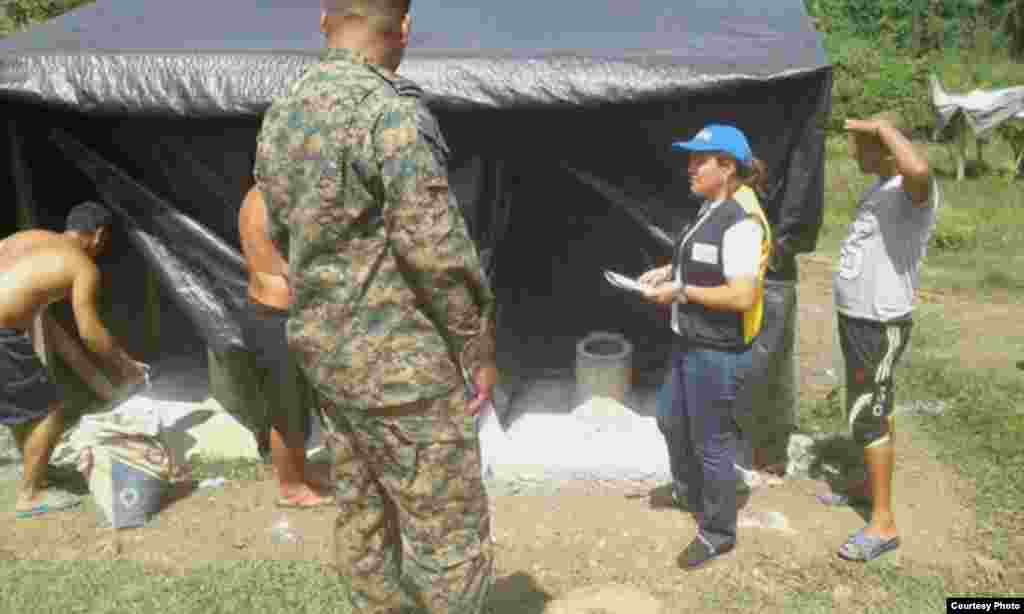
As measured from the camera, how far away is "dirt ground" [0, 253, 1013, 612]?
3.79 meters

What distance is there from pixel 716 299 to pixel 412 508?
4.50ft

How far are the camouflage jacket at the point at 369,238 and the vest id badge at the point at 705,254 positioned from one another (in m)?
1.19

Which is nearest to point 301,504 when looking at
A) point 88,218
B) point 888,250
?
point 88,218

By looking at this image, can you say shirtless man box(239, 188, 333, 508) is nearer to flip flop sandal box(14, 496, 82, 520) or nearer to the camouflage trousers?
flip flop sandal box(14, 496, 82, 520)

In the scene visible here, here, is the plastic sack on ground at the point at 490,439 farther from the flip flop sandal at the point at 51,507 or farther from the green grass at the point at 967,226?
the green grass at the point at 967,226

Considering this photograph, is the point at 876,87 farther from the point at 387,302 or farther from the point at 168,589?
the point at 387,302

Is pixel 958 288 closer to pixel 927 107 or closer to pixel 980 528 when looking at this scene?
pixel 980 528

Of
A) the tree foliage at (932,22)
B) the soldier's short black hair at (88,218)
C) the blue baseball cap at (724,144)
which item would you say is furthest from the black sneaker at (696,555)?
the tree foliage at (932,22)

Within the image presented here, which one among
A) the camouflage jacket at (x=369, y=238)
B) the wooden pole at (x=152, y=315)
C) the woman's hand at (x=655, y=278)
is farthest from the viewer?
the wooden pole at (x=152, y=315)

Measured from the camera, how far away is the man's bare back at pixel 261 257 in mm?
3918

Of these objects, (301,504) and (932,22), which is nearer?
(301,504)

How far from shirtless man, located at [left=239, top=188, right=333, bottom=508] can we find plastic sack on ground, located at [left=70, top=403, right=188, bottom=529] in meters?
0.51

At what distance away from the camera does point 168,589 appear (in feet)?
12.1

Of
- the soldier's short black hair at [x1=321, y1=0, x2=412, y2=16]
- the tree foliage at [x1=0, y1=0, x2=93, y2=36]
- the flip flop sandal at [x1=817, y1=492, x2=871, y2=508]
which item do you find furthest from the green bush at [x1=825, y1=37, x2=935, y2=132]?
the soldier's short black hair at [x1=321, y1=0, x2=412, y2=16]
